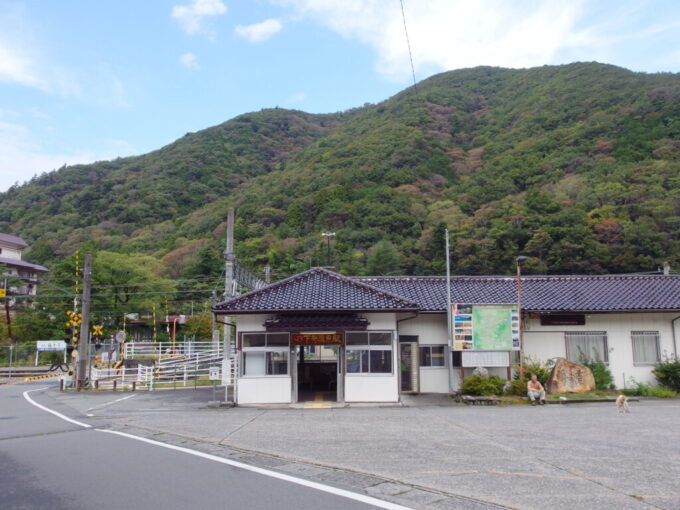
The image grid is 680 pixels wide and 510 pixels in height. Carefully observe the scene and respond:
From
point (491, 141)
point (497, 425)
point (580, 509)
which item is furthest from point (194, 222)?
point (580, 509)

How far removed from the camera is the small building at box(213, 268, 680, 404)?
17734 millimetres

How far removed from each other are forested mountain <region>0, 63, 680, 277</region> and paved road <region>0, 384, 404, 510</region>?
2936 centimetres

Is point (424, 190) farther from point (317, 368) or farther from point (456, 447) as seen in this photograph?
point (456, 447)

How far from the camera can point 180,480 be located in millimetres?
7379

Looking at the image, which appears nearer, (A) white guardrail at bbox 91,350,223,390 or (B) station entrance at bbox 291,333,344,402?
(B) station entrance at bbox 291,333,344,402

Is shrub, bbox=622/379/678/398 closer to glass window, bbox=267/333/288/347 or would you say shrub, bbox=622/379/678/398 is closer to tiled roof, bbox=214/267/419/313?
tiled roof, bbox=214/267/419/313

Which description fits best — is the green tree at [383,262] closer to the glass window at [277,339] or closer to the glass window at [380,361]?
the glass window at [380,361]

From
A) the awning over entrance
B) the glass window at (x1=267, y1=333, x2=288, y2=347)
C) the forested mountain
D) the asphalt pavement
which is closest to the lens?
the asphalt pavement

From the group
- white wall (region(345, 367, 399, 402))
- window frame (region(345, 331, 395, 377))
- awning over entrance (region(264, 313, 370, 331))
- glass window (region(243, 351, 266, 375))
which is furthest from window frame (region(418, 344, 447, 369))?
glass window (region(243, 351, 266, 375))

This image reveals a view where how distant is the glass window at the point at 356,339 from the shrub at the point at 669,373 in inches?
429

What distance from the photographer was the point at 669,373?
19266mm

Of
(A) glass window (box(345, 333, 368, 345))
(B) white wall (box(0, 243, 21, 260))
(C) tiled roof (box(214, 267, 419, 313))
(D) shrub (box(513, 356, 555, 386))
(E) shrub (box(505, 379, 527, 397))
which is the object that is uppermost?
(B) white wall (box(0, 243, 21, 260))

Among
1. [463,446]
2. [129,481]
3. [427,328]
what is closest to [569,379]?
[427,328]

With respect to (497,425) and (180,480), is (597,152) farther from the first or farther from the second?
(180,480)
